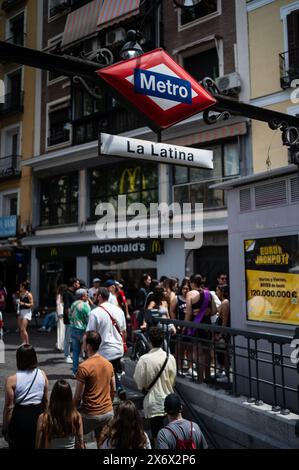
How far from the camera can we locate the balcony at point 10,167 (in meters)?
21.9

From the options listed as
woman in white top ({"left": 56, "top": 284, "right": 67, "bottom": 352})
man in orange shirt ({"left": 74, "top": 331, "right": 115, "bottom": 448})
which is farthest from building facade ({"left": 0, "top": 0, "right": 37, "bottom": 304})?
man in orange shirt ({"left": 74, "top": 331, "right": 115, "bottom": 448})

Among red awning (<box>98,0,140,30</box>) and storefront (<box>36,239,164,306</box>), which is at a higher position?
red awning (<box>98,0,140,30</box>)

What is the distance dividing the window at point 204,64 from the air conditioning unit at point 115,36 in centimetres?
308

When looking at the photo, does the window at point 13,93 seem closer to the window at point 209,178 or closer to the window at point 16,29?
the window at point 16,29

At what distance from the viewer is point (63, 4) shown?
64.3 ft

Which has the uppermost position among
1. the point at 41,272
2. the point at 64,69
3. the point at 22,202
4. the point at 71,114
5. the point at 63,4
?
the point at 63,4

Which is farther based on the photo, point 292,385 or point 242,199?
point 242,199

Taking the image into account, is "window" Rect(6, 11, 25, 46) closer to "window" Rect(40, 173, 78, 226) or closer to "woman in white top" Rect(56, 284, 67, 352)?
"window" Rect(40, 173, 78, 226)

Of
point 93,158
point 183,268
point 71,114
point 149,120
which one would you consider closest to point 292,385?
point 149,120

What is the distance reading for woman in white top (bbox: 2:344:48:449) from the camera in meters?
3.83

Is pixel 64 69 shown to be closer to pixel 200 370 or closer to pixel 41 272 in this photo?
pixel 200 370

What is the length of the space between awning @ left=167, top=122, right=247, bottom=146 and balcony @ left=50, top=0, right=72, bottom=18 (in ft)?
29.0

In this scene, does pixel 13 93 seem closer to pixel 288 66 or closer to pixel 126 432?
pixel 288 66
